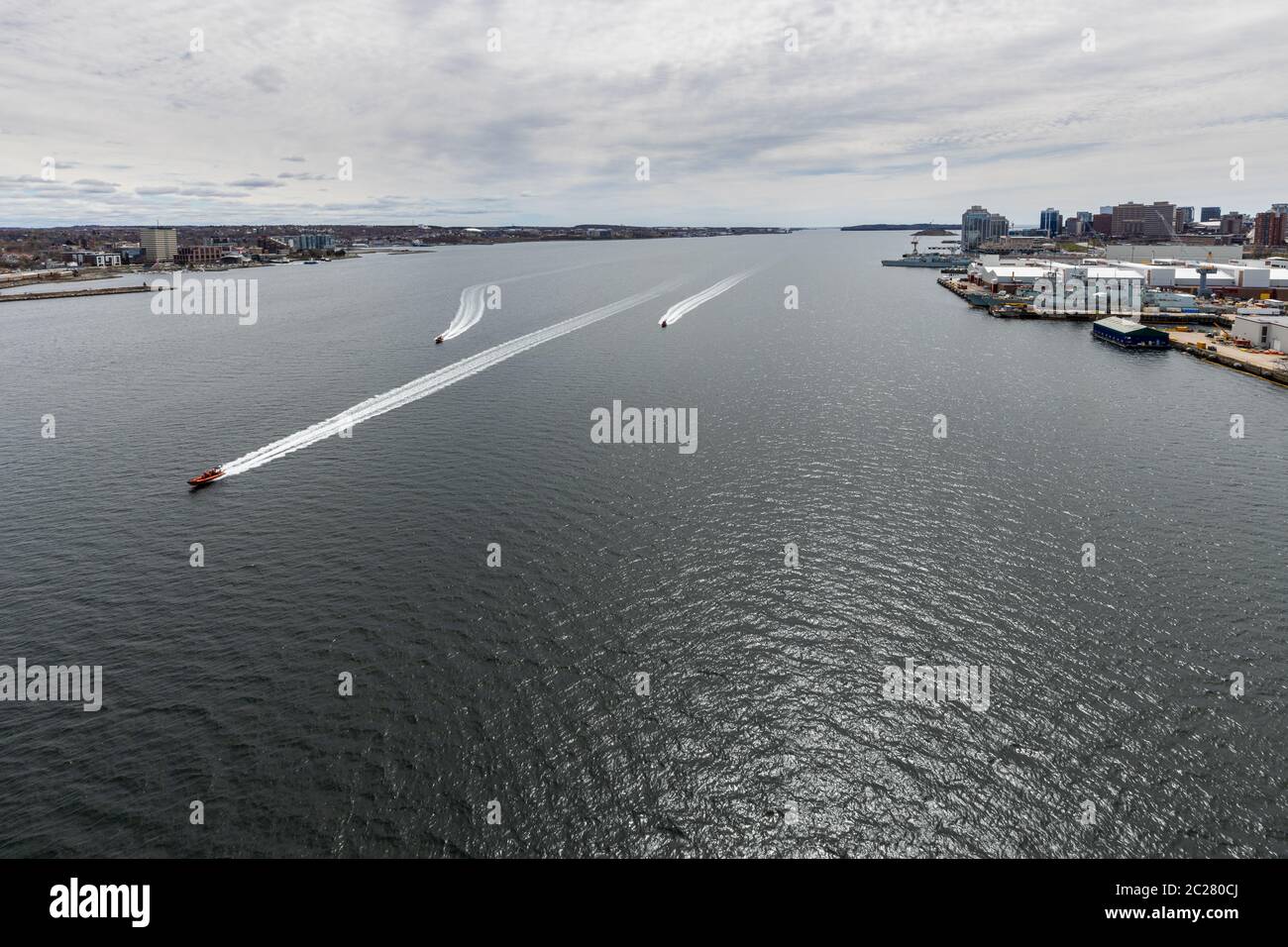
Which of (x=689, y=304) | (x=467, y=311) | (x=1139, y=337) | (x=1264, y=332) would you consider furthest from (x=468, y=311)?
(x=1264, y=332)

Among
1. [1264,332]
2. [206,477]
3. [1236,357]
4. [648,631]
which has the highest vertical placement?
[1264,332]

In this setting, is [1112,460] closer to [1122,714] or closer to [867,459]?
[867,459]

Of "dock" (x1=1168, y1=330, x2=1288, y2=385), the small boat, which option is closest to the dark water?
the small boat

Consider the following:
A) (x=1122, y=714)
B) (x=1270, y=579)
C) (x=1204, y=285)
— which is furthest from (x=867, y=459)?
(x=1204, y=285)

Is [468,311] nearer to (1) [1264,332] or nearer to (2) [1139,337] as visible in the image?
(2) [1139,337]

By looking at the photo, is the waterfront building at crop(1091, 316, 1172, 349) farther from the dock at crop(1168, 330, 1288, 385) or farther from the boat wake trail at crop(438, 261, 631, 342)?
the boat wake trail at crop(438, 261, 631, 342)
